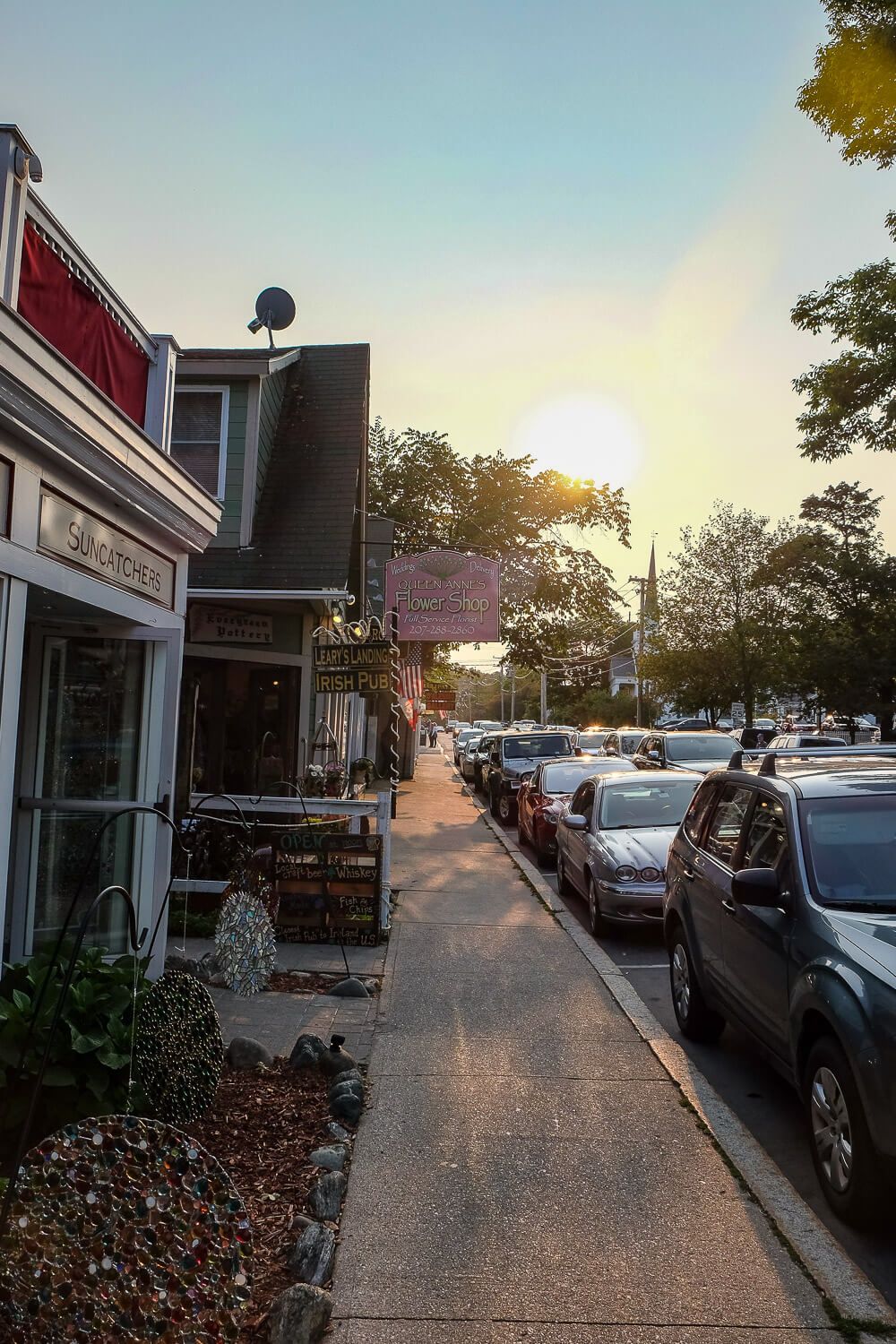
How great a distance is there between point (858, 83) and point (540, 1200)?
14492mm

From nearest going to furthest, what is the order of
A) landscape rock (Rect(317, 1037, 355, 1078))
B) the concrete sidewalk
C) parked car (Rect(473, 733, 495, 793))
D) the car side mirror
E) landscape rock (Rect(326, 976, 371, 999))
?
the concrete sidewalk < the car side mirror < landscape rock (Rect(317, 1037, 355, 1078)) < landscape rock (Rect(326, 976, 371, 999)) < parked car (Rect(473, 733, 495, 793))

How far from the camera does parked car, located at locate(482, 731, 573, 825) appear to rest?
68.6 feet

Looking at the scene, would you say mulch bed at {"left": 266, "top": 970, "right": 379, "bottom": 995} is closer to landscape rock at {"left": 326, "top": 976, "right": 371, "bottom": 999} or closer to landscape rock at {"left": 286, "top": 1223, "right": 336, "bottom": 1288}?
landscape rock at {"left": 326, "top": 976, "right": 371, "bottom": 999}

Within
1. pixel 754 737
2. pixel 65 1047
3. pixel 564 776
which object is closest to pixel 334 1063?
pixel 65 1047

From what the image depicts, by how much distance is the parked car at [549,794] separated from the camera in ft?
47.8

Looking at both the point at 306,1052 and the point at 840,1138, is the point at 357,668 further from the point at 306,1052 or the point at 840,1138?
the point at 840,1138

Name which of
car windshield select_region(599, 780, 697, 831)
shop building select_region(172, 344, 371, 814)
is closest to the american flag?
shop building select_region(172, 344, 371, 814)

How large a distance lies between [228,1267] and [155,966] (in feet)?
11.5

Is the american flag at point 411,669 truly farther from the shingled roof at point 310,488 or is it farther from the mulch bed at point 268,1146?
the mulch bed at point 268,1146

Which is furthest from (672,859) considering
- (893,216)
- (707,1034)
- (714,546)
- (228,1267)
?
(714,546)

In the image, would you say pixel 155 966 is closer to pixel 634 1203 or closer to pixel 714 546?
pixel 634 1203

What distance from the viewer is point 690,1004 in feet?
21.0

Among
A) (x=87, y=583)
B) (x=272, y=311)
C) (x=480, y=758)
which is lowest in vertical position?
(x=480, y=758)

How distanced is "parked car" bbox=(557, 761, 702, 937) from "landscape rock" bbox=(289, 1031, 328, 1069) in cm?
400
